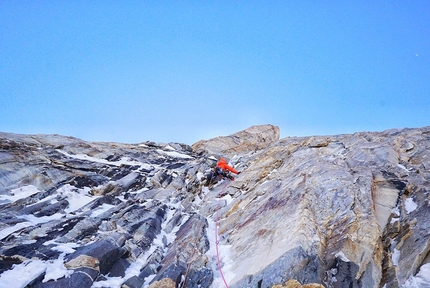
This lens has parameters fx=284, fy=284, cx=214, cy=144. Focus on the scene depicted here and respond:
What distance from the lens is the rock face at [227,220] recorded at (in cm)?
847

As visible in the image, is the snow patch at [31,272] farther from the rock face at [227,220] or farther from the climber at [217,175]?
the climber at [217,175]

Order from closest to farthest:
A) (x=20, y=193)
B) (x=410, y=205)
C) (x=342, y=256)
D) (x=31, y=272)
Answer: (x=31, y=272), (x=342, y=256), (x=410, y=205), (x=20, y=193)

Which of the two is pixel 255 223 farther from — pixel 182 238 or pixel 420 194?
pixel 420 194

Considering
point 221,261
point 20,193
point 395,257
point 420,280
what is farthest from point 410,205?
point 20,193

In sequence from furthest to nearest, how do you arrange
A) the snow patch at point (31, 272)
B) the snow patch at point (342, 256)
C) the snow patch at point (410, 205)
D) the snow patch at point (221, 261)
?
the snow patch at point (410, 205)
the snow patch at point (221, 261)
the snow patch at point (342, 256)
the snow patch at point (31, 272)

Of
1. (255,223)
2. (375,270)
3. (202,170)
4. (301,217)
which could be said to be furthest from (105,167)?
(375,270)

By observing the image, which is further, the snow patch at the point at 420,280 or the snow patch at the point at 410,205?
the snow patch at the point at 410,205

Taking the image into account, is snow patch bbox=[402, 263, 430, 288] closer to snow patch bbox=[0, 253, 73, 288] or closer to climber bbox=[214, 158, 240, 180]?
snow patch bbox=[0, 253, 73, 288]

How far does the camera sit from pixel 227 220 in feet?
44.7

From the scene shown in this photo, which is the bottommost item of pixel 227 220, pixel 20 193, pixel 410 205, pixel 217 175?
pixel 227 220

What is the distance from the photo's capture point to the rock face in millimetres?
8469

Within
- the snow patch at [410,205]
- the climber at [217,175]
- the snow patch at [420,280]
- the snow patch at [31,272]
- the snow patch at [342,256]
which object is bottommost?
the snow patch at [31,272]

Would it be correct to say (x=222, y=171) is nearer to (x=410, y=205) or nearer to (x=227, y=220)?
(x=227, y=220)

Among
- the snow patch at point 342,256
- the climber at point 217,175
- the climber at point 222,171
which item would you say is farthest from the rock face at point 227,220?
the climber at point 222,171
